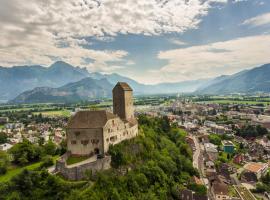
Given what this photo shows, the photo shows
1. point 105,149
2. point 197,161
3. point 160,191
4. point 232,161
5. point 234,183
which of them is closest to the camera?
point 105,149

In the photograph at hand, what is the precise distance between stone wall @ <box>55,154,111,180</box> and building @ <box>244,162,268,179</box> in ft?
183

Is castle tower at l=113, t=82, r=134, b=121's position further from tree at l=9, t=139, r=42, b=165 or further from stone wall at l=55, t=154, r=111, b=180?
tree at l=9, t=139, r=42, b=165

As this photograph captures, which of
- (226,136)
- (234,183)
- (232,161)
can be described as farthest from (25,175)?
(226,136)

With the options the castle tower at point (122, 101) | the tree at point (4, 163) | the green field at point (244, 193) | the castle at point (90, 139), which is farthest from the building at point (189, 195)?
the tree at point (4, 163)

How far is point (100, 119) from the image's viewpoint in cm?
4325

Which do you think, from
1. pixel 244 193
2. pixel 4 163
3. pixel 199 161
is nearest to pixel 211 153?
pixel 199 161

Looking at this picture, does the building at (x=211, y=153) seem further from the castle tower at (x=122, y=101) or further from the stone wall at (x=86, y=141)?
the stone wall at (x=86, y=141)

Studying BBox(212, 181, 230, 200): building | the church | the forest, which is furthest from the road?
the church

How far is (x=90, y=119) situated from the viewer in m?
43.4

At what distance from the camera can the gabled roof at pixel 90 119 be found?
42.4m

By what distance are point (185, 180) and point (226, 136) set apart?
68845mm

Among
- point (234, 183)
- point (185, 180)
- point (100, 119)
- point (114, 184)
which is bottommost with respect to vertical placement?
point (234, 183)

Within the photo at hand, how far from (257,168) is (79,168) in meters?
63.3

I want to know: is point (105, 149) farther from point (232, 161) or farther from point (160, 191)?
point (232, 161)
